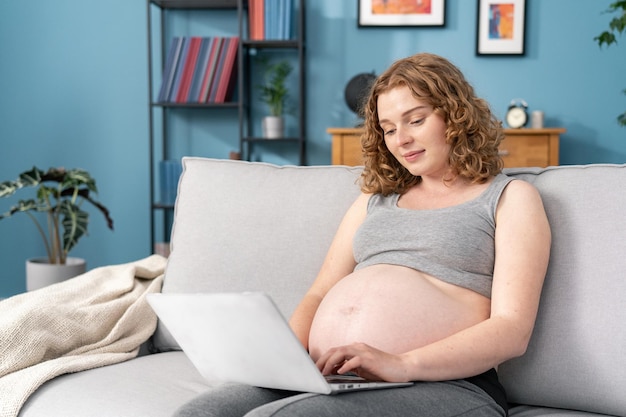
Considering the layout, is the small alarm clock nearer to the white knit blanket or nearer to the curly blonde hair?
the curly blonde hair

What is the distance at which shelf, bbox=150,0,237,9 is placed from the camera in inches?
157

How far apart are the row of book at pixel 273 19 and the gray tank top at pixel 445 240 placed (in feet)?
8.26

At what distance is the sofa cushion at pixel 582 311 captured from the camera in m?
1.43

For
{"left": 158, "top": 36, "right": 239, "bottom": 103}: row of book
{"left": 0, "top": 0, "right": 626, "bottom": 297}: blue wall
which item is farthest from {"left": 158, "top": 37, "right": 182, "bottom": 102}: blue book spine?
{"left": 0, "top": 0, "right": 626, "bottom": 297}: blue wall

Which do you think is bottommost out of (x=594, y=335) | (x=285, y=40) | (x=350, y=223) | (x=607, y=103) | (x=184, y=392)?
(x=184, y=392)

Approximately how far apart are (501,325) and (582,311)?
0.23 meters

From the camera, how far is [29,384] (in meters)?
1.49

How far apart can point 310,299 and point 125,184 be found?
112 inches

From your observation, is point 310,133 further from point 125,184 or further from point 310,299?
point 310,299

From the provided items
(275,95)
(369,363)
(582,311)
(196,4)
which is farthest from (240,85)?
(369,363)

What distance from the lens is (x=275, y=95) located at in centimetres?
405

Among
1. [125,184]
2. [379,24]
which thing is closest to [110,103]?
[125,184]

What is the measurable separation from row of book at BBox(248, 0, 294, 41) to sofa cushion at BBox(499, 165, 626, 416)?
102 inches

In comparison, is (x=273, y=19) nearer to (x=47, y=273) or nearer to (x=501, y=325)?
(x=47, y=273)
